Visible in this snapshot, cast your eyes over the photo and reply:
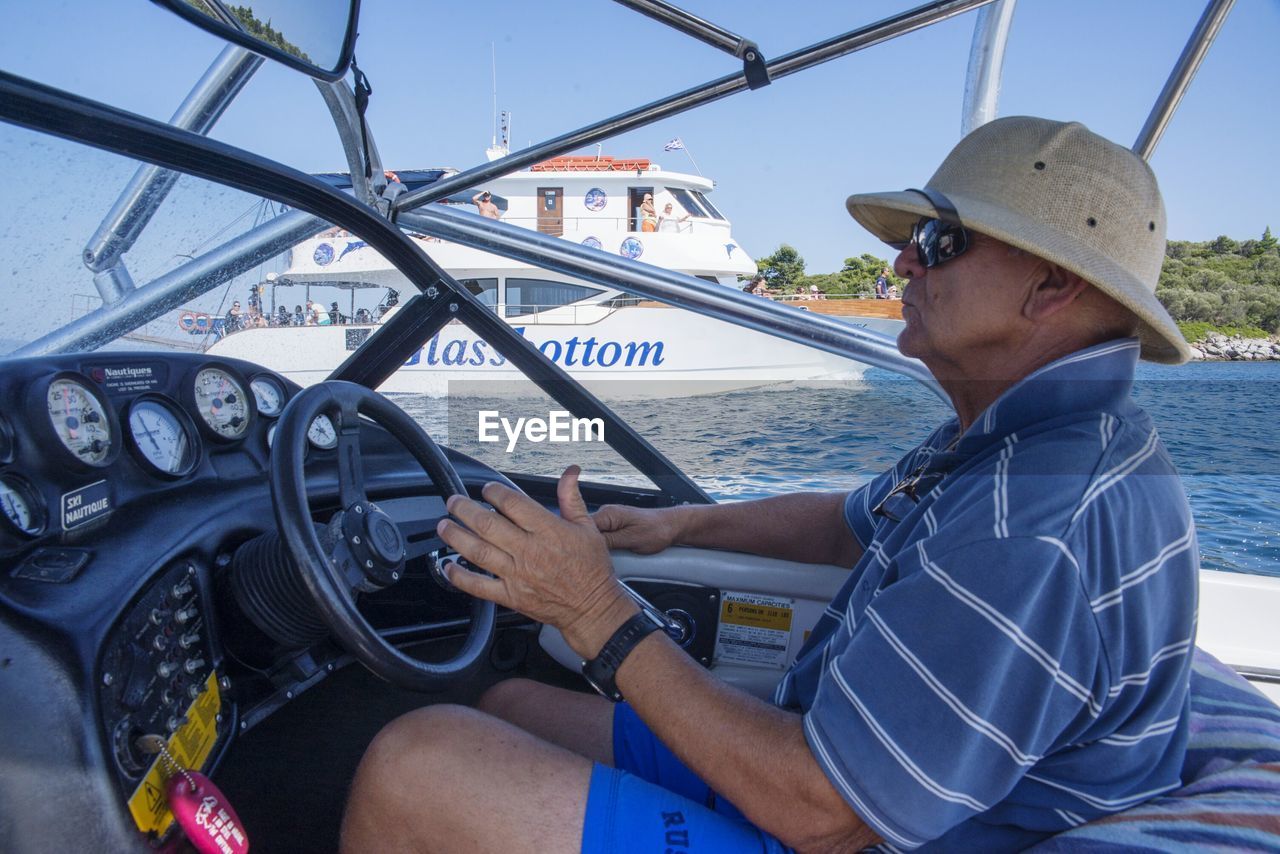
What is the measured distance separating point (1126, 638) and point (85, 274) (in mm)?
1665

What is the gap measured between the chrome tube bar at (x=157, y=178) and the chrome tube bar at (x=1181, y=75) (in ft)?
6.14

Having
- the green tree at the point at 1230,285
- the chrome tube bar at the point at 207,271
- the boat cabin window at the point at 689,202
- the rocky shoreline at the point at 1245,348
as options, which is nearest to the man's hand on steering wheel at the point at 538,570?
the chrome tube bar at the point at 207,271

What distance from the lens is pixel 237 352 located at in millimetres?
1609

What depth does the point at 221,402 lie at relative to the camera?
57.6 inches

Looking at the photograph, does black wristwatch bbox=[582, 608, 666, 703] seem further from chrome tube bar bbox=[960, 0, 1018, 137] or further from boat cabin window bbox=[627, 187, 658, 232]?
boat cabin window bbox=[627, 187, 658, 232]

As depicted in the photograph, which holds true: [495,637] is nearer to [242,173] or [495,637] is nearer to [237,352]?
[237,352]

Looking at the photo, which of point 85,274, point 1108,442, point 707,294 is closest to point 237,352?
point 85,274

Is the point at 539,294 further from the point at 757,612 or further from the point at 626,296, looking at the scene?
the point at 757,612

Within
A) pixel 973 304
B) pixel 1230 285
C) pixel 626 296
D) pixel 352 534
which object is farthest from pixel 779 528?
pixel 626 296

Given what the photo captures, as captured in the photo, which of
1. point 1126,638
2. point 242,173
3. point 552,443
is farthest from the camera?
point 552,443

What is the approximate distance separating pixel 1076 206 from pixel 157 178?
1.47 m

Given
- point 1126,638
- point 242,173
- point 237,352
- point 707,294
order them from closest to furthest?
point 1126,638 → point 242,173 → point 237,352 → point 707,294
